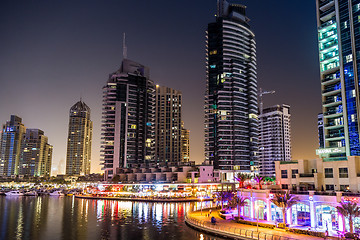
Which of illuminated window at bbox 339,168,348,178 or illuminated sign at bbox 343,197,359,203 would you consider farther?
illuminated window at bbox 339,168,348,178

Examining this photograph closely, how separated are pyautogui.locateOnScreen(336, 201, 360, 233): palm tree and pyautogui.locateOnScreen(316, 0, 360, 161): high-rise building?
1812 inches

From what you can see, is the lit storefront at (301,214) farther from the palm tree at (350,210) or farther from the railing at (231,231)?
A: the railing at (231,231)

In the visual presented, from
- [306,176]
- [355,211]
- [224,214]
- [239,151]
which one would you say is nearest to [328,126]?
[306,176]

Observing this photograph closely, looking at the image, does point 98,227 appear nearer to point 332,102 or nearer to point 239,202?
point 239,202

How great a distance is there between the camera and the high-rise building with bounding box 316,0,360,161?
97125 mm

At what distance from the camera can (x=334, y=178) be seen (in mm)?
70750

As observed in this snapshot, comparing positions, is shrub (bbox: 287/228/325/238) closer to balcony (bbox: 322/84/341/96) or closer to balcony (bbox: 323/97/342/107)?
balcony (bbox: 323/97/342/107)

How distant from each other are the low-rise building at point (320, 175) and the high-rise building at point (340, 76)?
2130 centimetres

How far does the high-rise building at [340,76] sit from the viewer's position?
97125 mm

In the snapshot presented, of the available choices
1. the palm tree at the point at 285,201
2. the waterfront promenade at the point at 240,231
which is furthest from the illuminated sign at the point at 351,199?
the palm tree at the point at 285,201

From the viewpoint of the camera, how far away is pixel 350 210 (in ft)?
163

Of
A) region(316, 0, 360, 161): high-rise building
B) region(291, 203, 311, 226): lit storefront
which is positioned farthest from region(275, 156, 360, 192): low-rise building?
region(316, 0, 360, 161): high-rise building

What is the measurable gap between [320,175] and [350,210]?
24269 mm

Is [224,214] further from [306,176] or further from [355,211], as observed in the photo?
[355,211]
